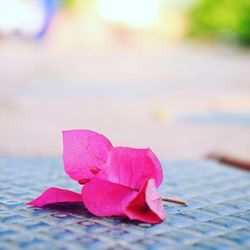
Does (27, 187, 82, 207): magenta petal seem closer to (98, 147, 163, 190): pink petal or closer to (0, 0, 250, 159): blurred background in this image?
(98, 147, 163, 190): pink petal

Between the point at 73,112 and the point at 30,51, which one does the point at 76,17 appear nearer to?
the point at 30,51

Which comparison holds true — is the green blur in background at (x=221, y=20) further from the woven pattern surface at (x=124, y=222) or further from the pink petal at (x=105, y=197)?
the pink petal at (x=105, y=197)

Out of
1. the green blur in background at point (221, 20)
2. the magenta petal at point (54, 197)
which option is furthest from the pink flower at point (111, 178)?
the green blur in background at point (221, 20)

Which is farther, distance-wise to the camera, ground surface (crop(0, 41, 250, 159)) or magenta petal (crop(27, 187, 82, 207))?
ground surface (crop(0, 41, 250, 159))

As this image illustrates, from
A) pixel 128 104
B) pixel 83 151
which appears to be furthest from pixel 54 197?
pixel 128 104

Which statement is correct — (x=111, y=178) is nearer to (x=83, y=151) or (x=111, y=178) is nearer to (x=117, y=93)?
(x=83, y=151)

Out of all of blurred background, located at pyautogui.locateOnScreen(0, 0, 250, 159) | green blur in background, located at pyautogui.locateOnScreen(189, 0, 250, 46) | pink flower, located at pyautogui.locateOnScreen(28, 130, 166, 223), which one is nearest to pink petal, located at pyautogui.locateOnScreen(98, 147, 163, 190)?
pink flower, located at pyautogui.locateOnScreen(28, 130, 166, 223)
